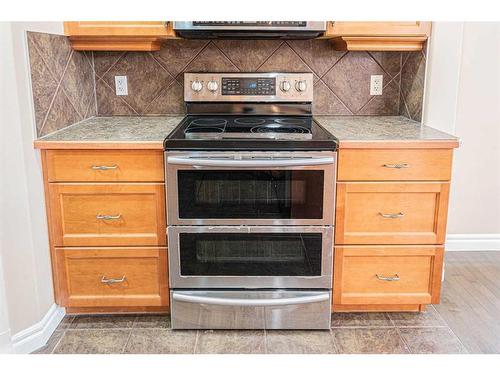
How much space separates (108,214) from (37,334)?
0.57 m

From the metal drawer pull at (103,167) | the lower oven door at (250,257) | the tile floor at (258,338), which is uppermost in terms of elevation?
the metal drawer pull at (103,167)

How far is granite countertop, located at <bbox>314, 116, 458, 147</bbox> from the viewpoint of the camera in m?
1.95

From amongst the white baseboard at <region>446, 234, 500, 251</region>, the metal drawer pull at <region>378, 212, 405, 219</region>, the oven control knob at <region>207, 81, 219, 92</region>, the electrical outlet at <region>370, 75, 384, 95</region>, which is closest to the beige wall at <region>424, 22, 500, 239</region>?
the white baseboard at <region>446, 234, 500, 251</region>

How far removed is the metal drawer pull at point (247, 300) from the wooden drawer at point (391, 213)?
279 millimetres

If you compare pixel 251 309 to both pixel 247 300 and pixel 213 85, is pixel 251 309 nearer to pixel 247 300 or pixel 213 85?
pixel 247 300

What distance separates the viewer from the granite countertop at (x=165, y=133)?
1916mm

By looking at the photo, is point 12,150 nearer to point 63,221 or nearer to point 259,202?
point 63,221

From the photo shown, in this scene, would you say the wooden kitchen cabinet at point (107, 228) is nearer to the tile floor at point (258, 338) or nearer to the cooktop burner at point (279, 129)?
the tile floor at point (258, 338)

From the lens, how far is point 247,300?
2.03m

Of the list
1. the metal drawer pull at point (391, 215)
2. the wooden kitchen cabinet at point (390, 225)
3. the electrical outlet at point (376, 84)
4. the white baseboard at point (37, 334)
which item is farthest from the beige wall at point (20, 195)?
the electrical outlet at point (376, 84)

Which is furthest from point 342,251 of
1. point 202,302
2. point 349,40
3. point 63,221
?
point 63,221

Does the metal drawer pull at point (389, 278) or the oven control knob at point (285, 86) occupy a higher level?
the oven control knob at point (285, 86)

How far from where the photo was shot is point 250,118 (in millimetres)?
2484

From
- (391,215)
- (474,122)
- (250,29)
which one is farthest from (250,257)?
(474,122)
